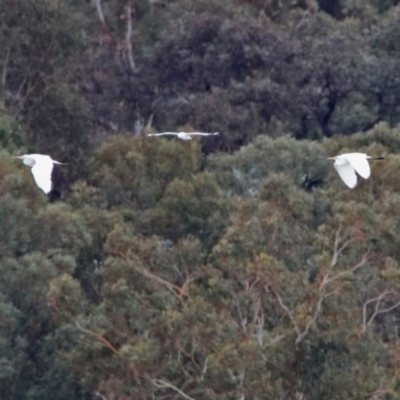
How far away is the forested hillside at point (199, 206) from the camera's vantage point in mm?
21516

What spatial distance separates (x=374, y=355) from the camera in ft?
69.4

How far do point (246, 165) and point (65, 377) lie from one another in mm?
5622

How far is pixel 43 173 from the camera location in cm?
1492

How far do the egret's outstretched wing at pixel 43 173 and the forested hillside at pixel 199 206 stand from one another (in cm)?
610

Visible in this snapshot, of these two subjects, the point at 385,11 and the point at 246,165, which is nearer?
the point at 246,165

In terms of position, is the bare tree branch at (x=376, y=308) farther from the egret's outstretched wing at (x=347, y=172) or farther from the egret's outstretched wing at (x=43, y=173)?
the egret's outstretched wing at (x=43, y=173)

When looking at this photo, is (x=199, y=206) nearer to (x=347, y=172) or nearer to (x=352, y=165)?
(x=347, y=172)

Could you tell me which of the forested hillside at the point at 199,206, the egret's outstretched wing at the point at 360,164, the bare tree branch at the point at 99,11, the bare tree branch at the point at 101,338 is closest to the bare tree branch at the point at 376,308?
the forested hillside at the point at 199,206

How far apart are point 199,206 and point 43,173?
12005 mm

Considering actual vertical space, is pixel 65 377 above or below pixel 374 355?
below

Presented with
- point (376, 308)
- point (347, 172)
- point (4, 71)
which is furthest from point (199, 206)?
point (347, 172)

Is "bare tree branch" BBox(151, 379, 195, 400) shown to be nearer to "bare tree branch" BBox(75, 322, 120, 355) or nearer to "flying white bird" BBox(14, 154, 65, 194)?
"bare tree branch" BBox(75, 322, 120, 355)

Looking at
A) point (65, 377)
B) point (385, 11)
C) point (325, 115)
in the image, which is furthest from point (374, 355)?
point (385, 11)

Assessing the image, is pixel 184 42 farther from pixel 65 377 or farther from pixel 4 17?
pixel 65 377
